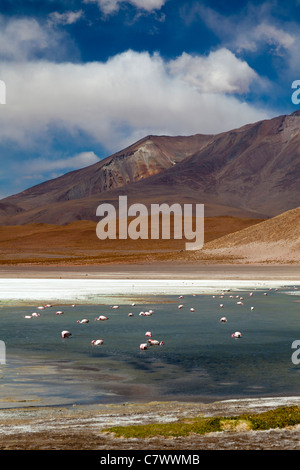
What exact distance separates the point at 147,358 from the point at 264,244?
8839cm

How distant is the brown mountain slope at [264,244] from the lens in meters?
94.4

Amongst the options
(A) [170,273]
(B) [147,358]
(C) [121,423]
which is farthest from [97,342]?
(A) [170,273]

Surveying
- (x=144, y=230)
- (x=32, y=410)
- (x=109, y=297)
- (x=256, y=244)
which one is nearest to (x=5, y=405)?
(x=32, y=410)

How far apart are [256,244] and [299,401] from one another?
307ft

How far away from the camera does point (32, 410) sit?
9539 mm

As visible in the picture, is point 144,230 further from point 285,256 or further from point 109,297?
point 109,297

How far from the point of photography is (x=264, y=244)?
101 metres

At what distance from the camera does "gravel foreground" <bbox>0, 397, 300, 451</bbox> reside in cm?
711

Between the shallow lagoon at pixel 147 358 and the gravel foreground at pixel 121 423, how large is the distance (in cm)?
76

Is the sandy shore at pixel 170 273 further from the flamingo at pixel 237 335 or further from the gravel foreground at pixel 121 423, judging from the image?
the gravel foreground at pixel 121 423

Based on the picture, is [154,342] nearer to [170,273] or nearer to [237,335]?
[237,335]

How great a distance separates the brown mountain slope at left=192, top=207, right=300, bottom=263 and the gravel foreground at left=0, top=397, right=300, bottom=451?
Result: 81.1 m

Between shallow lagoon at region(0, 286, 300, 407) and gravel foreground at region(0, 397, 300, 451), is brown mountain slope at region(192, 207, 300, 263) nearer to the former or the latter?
shallow lagoon at region(0, 286, 300, 407)
